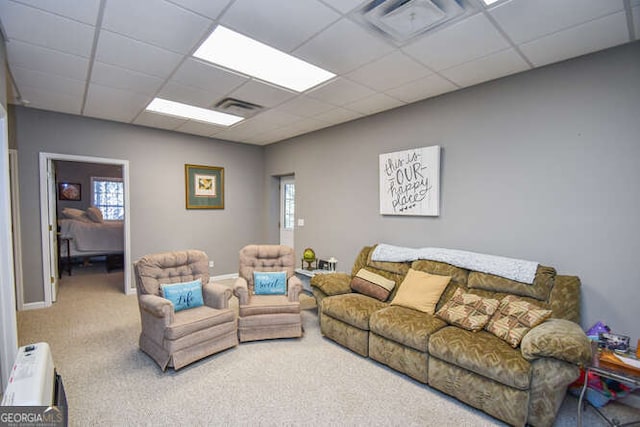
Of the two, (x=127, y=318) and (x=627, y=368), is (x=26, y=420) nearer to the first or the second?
(x=127, y=318)

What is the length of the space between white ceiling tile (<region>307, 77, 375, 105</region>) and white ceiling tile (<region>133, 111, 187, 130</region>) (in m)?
2.28

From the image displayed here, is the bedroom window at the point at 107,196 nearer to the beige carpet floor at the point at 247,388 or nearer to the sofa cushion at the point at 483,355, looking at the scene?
the beige carpet floor at the point at 247,388

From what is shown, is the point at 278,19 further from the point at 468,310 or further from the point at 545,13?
the point at 468,310

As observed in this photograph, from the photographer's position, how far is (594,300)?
2408mm

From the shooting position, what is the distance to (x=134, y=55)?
8.29 ft

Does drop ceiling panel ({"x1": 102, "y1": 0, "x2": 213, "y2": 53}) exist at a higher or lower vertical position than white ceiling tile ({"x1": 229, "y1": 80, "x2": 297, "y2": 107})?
higher

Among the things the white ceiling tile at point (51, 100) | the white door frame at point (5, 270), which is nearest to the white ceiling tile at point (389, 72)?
the white door frame at point (5, 270)

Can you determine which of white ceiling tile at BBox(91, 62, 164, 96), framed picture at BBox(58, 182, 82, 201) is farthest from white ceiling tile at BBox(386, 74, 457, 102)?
framed picture at BBox(58, 182, 82, 201)

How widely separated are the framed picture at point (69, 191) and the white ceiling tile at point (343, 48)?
8.54 metres

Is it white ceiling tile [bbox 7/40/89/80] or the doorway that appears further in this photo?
the doorway

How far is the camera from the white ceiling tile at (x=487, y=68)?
2.50 m

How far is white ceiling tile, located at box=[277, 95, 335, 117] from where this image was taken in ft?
11.7

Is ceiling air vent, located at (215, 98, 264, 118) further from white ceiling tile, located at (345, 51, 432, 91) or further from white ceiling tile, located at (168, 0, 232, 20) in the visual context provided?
white ceiling tile, located at (168, 0, 232, 20)

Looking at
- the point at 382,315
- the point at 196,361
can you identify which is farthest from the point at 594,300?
the point at 196,361
